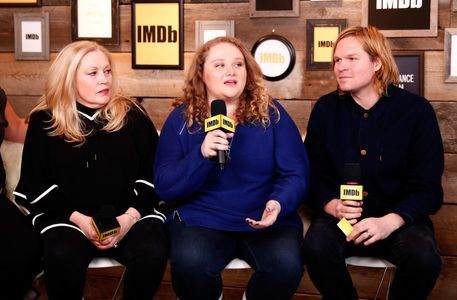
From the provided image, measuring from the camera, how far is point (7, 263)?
7.96 ft

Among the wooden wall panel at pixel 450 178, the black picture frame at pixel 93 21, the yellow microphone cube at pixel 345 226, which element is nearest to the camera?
the yellow microphone cube at pixel 345 226

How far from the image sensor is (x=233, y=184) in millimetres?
2504

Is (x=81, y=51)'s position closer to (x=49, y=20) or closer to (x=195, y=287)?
(x=49, y=20)

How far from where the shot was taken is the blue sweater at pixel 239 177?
2449 millimetres

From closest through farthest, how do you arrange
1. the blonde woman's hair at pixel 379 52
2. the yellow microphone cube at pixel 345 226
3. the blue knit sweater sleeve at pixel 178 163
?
the yellow microphone cube at pixel 345 226 → the blue knit sweater sleeve at pixel 178 163 → the blonde woman's hair at pixel 379 52

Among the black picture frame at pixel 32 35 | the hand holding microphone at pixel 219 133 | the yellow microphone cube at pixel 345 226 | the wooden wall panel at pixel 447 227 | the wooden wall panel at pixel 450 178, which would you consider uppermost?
the black picture frame at pixel 32 35

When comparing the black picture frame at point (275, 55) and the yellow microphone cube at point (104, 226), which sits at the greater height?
the black picture frame at point (275, 55)

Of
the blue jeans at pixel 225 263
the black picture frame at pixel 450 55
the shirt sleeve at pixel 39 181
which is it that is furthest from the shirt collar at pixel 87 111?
the black picture frame at pixel 450 55

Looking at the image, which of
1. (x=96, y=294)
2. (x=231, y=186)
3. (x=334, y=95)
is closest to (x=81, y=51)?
(x=231, y=186)

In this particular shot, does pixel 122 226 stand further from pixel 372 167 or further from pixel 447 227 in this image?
pixel 447 227

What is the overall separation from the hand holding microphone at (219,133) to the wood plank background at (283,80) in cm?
92

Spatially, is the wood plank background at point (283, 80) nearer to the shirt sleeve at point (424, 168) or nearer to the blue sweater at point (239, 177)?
the shirt sleeve at point (424, 168)

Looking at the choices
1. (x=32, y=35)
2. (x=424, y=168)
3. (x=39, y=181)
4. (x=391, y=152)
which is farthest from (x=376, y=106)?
(x=32, y=35)

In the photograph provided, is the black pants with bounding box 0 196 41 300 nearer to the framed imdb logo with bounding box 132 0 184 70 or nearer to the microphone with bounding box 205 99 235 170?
the microphone with bounding box 205 99 235 170
